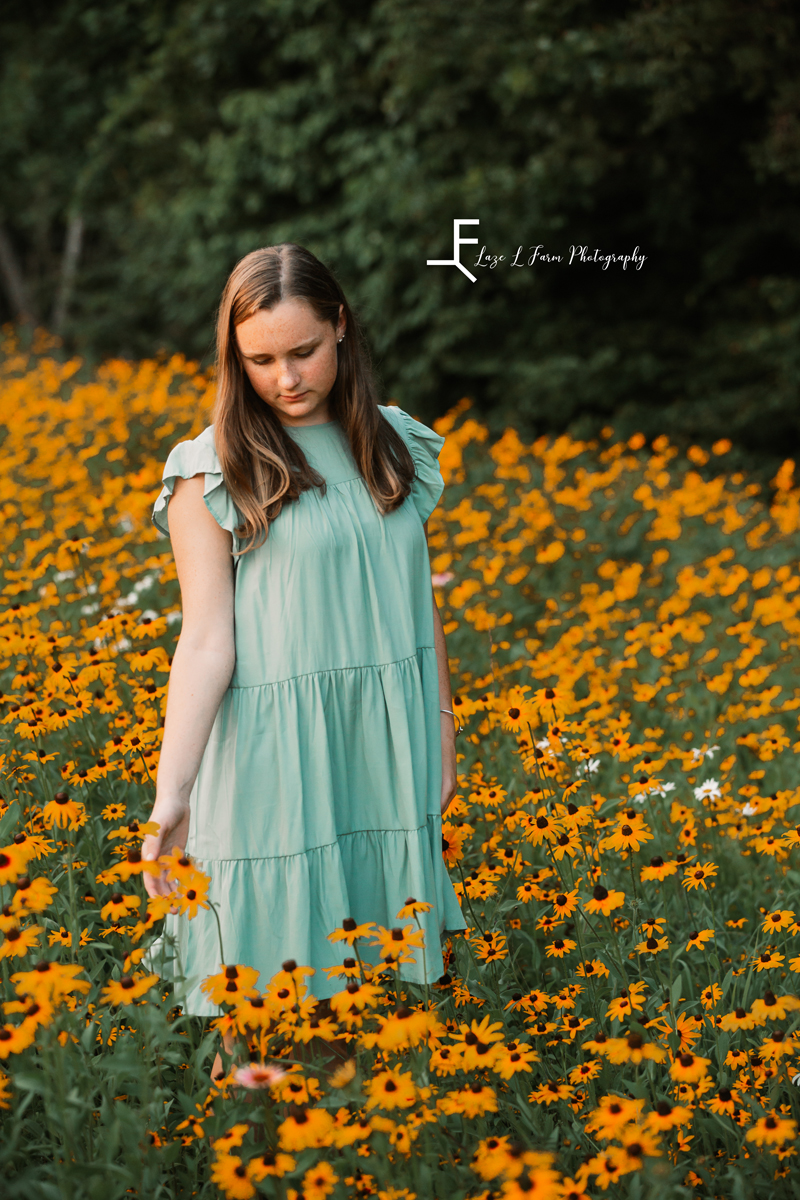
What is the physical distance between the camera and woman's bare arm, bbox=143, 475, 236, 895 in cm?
182

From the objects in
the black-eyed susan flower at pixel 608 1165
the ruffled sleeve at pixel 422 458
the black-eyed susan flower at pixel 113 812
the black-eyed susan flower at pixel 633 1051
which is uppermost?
the ruffled sleeve at pixel 422 458

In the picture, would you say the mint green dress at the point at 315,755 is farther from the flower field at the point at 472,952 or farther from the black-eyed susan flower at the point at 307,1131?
the black-eyed susan flower at the point at 307,1131

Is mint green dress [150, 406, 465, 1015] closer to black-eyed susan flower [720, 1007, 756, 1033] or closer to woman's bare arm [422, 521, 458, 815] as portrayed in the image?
woman's bare arm [422, 521, 458, 815]

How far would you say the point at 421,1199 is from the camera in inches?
59.6

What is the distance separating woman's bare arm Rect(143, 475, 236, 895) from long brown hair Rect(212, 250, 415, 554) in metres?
0.07

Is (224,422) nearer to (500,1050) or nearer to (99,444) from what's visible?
(500,1050)

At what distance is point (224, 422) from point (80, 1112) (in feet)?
3.78

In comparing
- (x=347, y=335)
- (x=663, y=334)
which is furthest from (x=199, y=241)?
(x=347, y=335)

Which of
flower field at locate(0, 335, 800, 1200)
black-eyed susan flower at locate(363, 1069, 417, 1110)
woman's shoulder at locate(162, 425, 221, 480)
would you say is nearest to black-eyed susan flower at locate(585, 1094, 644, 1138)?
flower field at locate(0, 335, 800, 1200)

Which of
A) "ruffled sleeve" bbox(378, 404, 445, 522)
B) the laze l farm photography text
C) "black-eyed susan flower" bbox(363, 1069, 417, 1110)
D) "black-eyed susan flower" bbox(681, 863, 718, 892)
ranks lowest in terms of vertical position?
"black-eyed susan flower" bbox(363, 1069, 417, 1110)

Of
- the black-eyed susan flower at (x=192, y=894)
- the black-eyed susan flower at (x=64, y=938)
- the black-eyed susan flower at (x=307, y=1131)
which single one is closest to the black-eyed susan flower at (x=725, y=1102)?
the black-eyed susan flower at (x=307, y=1131)

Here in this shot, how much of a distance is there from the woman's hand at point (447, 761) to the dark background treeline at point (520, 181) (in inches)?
202

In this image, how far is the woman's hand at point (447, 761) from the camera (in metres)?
2.17

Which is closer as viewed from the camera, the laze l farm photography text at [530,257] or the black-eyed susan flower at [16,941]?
the black-eyed susan flower at [16,941]
